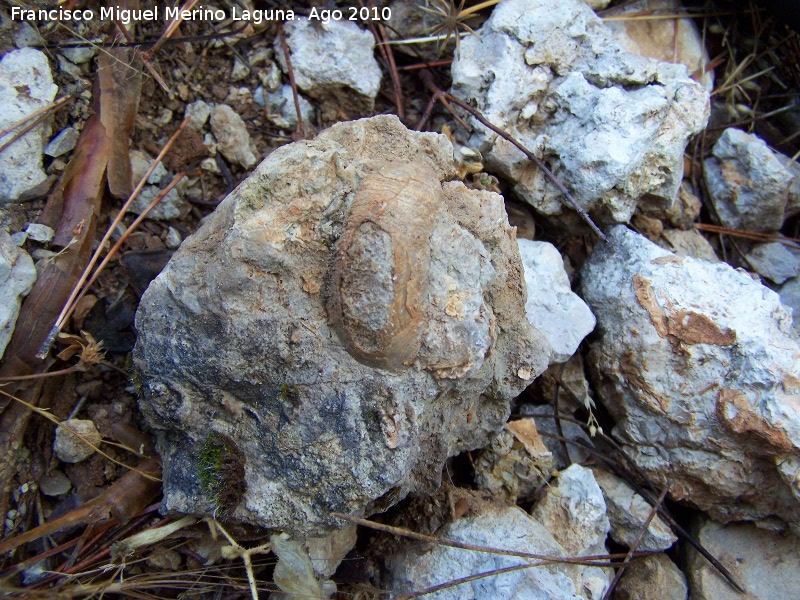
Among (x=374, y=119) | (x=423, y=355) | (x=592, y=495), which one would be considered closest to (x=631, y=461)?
(x=592, y=495)

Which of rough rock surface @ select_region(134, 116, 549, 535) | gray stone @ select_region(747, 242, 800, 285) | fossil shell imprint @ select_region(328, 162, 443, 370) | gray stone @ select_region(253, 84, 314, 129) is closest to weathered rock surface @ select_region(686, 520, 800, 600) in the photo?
gray stone @ select_region(747, 242, 800, 285)

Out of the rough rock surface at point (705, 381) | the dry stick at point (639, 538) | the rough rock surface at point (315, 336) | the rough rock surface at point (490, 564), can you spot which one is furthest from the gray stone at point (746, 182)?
the rough rock surface at point (490, 564)

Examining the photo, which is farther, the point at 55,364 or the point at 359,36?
the point at 359,36

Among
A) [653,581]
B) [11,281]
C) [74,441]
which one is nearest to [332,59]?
[11,281]

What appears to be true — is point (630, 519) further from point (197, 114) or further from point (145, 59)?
point (145, 59)

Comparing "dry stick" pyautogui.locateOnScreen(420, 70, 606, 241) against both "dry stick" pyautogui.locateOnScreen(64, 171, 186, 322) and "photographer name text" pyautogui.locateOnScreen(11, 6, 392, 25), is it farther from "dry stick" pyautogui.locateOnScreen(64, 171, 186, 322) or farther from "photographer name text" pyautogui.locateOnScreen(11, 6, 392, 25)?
"dry stick" pyautogui.locateOnScreen(64, 171, 186, 322)

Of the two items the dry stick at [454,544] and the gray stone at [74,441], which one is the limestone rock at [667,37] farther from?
the gray stone at [74,441]

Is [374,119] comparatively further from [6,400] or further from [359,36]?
[6,400]
